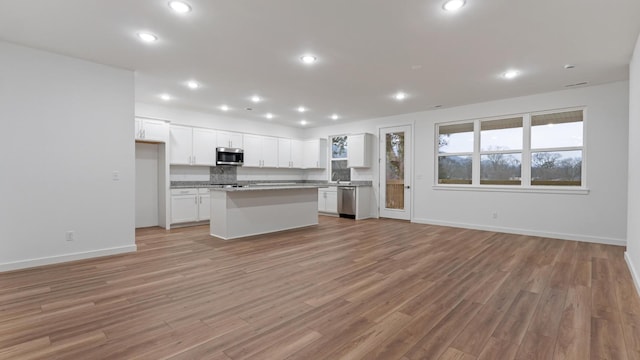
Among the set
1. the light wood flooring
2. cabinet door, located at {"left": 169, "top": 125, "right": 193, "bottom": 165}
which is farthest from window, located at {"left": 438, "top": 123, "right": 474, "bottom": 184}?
cabinet door, located at {"left": 169, "top": 125, "right": 193, "bottom": 165}

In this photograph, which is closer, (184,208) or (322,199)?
(184,208)

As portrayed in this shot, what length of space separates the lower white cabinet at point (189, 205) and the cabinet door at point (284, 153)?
2508 millimetres

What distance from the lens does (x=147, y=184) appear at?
21.7ft

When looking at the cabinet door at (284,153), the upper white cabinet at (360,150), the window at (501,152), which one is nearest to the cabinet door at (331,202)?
the upper white cabinet at (360,150)

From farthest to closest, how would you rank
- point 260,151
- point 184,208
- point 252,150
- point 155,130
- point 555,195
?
point 260,151 → point 252,150 → point 184,208 → point 155,130 → point 555,195

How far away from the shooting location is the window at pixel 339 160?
8867 millimetres

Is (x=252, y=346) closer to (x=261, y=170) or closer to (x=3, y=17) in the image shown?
(x=3, y=17)

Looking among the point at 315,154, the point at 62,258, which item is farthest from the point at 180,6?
the point at 315,154

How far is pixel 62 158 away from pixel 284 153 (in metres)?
5.58

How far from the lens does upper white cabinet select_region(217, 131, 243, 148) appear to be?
748cm

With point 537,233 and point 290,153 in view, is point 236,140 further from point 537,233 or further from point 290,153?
point 537,233

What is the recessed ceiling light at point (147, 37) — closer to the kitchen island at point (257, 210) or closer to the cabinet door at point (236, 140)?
the kitchen island at point (257, 210)

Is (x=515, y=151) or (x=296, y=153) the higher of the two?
(x=296, y=153)

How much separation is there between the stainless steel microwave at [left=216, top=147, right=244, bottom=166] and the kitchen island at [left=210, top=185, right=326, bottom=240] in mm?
2064
